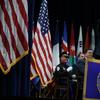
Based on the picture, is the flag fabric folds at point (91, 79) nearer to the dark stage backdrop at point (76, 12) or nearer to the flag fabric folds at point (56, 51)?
the flag fabric folds at point (56, 51)

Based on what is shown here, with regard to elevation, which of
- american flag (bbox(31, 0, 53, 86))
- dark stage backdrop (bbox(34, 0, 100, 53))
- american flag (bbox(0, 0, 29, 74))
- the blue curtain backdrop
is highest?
american flag (bbox(0, 0, 29, 74))

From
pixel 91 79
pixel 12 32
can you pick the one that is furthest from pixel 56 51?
pixel 91 79

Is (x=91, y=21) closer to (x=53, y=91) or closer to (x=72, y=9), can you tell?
(x=72, y=9)

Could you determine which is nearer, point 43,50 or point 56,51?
point 43,50

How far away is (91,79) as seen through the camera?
430cm

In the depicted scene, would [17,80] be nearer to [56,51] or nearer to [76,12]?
[56,51]

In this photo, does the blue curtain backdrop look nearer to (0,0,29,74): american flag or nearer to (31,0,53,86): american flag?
(0,0,29,74): american flag

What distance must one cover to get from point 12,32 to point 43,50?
3.06 m

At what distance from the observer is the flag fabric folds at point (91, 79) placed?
4281 millimetres

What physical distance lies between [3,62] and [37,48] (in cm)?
305

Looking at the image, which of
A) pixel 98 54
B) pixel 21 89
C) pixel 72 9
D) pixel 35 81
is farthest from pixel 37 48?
pixel 72 9

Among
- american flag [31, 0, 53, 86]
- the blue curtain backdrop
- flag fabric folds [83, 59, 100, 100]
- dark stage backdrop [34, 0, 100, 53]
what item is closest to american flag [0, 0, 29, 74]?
the blue curtain backdrop

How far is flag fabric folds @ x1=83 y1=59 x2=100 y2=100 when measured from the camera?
169 inches

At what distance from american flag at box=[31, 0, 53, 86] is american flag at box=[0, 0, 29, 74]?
2652 millimetres
